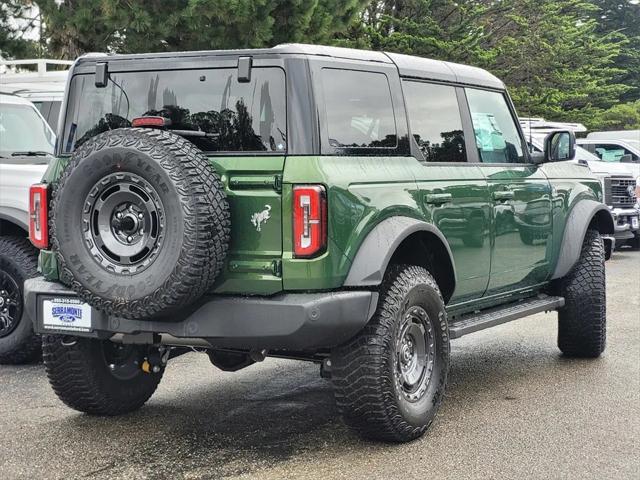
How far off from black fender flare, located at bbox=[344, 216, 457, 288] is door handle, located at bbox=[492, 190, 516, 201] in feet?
4.22

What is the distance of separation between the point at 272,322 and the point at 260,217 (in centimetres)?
51

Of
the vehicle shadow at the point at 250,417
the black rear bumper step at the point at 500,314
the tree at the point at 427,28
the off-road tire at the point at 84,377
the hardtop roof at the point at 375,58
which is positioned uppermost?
the tree at the point at 427,28

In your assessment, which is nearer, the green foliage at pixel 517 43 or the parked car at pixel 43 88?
the parked car at pixel 43 88

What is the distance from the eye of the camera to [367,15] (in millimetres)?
27031

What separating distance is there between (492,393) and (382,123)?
2.07m

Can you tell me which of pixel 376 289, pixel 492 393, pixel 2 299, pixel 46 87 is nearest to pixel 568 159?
pixel 492 393

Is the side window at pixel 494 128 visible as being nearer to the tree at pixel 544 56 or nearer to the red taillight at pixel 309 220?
the red taillight at pixel 309 220

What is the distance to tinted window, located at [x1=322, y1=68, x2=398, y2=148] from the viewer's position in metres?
5.13

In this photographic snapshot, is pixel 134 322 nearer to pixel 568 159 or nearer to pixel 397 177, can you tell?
pixel 397 177

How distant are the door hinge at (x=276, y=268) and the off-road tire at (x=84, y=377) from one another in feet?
4.61

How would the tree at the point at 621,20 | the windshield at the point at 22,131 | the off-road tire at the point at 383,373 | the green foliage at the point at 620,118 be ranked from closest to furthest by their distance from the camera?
the off-road tire at the point at 383,373 < the windshield at the point at 22,131 < the green foliage at the point at 620,118 < the tree at the point at 621,20

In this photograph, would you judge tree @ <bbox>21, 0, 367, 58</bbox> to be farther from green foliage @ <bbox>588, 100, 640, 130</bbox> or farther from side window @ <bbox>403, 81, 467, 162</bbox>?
green foliage @ <bbox>588, 100, 640, 130</bbox>

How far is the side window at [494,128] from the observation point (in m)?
6.63

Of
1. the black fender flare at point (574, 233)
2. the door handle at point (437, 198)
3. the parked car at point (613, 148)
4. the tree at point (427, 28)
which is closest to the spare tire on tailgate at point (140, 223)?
the door handle at point (437, 198)
